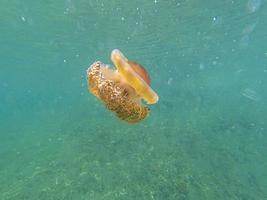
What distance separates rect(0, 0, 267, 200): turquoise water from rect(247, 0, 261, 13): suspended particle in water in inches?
3.7

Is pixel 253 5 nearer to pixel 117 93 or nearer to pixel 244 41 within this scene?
pixel 244 41

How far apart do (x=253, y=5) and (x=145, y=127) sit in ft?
48.9

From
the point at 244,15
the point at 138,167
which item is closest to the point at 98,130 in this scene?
the point at 138,167

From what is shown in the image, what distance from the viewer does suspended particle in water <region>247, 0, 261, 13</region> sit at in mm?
24006

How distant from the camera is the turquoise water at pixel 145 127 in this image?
11.7 meters

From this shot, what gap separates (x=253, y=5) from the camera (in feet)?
81.3

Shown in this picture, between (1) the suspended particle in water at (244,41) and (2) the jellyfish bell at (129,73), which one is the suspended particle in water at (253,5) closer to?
(1) the suspended particle in water at (244,41)

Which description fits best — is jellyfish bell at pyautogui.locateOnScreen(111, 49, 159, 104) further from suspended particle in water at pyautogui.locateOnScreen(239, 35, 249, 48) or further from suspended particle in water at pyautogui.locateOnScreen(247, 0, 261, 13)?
suspended particle in water at pyautogui.locateOnScreen(239, 35, 249, 48)

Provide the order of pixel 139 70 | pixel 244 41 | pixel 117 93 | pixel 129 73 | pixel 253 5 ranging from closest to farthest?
pixel 129 73 < pixel 139 70 < pixel 117 93 < pixel 253 5 < pixel 244 41

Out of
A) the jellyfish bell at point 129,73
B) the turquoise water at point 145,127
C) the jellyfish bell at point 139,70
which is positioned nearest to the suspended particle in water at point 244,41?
the turquoise water at point 145,127

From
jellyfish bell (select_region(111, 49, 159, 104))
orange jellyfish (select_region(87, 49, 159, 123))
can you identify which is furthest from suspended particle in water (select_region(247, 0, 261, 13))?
jellyfish bell (select_region(111, 49, 159, 104))

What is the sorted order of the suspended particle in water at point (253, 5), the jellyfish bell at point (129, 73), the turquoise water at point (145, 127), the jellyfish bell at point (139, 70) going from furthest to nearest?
1. the suspended particle in water at point (253, 5)
2. the turquoise water at point (145, 127)
3. the jellyfish bell at point (139, 70)
4. the jellyfish bell at point (129, 73)

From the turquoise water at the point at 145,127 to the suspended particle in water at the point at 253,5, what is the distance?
0.09m

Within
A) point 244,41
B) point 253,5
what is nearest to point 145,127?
point 253,5
